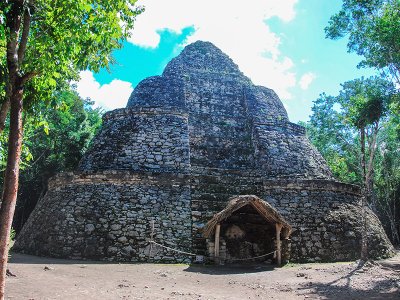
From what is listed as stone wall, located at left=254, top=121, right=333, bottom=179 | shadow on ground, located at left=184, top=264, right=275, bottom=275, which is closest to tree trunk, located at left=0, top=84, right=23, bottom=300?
shadow on ground, located at left=184, top=264, right=275, bottom=275

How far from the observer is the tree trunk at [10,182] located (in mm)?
3658

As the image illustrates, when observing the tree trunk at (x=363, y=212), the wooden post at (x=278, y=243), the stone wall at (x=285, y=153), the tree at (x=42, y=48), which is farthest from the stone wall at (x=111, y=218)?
the tree at (x=42, y=48)

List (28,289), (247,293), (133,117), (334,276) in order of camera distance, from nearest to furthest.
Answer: (28,289), (247,293), (334,276), (133,117)

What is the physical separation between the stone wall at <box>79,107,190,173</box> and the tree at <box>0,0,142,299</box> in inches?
282

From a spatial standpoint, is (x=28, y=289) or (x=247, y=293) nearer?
(x=28, y=289)

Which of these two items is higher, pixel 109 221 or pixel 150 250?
pixel 109 221

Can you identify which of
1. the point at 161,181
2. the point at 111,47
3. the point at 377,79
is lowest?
the point at 161,181

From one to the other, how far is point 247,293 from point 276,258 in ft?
12.6

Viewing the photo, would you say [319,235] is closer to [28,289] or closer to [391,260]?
[391,260]

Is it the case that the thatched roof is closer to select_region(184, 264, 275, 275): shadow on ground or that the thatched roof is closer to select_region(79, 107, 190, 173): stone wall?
select_region(184, 264, 275, 275): shadow on ground

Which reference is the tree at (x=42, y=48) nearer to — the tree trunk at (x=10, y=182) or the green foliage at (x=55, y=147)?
the tree trunk at (x=10, y=182)

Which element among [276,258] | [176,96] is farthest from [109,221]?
[176,96]

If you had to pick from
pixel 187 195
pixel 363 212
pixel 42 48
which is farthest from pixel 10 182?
pixel 363 212

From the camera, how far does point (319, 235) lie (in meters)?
11.2
